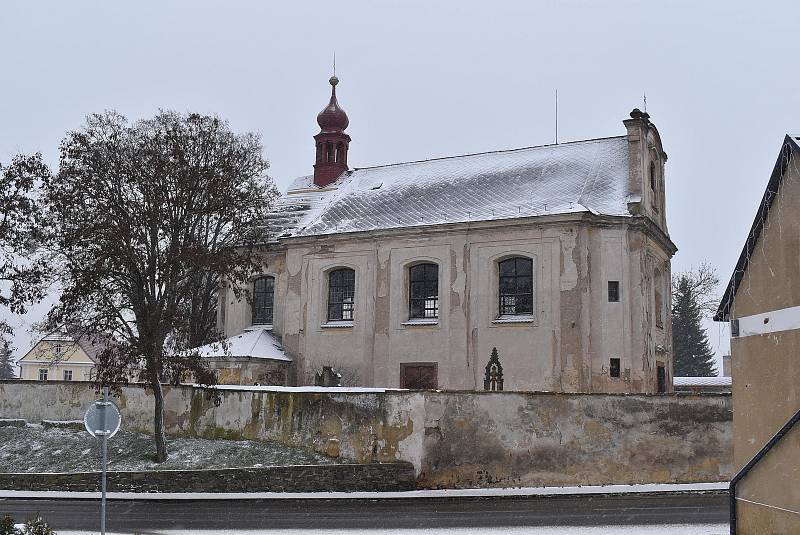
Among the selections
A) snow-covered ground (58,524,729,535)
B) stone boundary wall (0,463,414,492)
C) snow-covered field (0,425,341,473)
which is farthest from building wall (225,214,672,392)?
snow-covered ground (58,524,729,535)

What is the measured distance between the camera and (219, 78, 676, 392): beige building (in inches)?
1017

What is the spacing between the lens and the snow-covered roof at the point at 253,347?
29156mm

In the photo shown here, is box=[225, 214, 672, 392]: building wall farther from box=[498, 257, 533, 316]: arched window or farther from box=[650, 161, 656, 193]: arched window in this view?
box=[650, 161, 656, 193]: arched window

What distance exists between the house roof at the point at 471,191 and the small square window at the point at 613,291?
89.6 inches

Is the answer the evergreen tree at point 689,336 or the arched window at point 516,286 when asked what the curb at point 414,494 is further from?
the evergreen tree at point 689,336

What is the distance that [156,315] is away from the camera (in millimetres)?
21859

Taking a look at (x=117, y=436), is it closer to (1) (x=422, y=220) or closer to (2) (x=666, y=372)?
(1) (x=422, y=220)

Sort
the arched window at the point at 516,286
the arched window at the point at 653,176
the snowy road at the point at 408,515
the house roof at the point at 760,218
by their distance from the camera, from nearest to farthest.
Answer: the house roof at the point at 760,218 < the snowy road at the point at 408,515 < the arched window at the point at 516,286 < the arched window at the point at 653,176

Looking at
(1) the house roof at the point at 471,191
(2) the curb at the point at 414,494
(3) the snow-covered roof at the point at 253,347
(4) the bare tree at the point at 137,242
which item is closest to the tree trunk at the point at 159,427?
(4) the bare tree at the point at 137,242

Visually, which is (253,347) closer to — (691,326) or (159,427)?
(159,427)

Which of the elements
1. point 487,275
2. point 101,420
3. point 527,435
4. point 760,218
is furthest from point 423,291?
point 760,218

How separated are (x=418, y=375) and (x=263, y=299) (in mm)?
8124

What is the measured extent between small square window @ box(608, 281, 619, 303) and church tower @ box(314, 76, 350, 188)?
14.8 m

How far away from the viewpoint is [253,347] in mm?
29688
